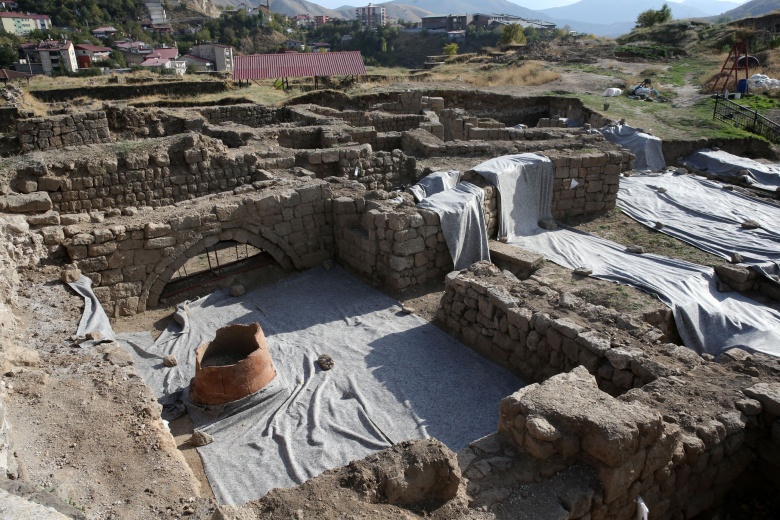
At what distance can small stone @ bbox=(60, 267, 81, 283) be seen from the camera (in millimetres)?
7786

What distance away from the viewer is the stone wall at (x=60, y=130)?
14508 millimetres

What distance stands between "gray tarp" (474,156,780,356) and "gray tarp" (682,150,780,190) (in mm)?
6133

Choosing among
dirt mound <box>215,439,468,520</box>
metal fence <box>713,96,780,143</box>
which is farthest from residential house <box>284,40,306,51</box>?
dirt mound <box>215,439,468,520</box>

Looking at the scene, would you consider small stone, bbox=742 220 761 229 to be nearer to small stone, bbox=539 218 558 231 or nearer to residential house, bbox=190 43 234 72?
small stone, bbox=539 218 558 231

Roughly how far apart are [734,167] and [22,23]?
109 m

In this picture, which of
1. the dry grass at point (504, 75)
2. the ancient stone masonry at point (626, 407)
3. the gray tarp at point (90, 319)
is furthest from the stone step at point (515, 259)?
the dry grass at point (504, 75)

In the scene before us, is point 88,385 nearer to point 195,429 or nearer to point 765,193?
point 195,429

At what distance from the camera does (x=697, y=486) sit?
17.1 ft

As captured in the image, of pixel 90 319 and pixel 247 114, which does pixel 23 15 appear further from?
pixel 90 319

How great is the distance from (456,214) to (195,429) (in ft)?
17.8

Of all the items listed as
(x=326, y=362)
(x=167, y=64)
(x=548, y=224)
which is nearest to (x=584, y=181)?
(x=548, y=224)

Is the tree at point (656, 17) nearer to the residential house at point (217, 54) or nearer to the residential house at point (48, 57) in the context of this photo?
the residential house at point (217, 54)

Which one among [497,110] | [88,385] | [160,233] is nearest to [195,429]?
[88,385]

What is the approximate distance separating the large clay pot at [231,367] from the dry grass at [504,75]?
23.8m
